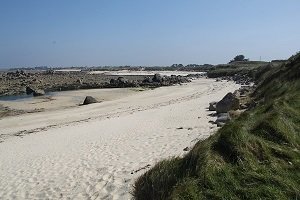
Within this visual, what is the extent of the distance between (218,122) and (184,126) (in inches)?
74.4

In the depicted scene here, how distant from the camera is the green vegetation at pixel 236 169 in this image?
5332 millimetres

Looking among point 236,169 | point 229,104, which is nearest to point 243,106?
point 229,104

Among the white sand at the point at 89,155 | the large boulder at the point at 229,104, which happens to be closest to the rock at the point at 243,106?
the large boulder at the point at 229,104

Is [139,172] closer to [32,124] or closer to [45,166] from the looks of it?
[45,166]

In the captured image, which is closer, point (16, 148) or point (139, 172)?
point (139, 172)

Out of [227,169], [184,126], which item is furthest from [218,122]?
[227,169]

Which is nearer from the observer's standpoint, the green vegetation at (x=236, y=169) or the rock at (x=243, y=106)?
the green vegetation at (x=236, y=169)

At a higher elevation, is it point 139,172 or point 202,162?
point 202,162

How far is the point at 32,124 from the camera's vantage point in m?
22.3

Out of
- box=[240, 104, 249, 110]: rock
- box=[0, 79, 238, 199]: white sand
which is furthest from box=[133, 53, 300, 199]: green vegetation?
box=[240, 104, 249, 110]: rock

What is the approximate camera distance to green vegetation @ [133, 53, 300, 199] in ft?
17.5

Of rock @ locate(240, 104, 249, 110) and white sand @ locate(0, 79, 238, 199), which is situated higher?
rock @ locate(240, 104, 249, 110)

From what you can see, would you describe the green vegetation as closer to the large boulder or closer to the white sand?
the white sand

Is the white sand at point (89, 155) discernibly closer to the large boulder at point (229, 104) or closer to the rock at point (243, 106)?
the large boulder at point (229, 104)
